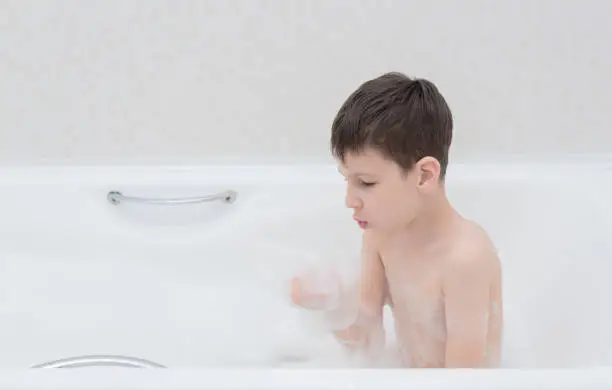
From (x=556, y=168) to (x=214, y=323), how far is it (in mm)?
700

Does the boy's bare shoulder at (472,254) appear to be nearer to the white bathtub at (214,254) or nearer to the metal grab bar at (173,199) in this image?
the white bathtub at (214,254)

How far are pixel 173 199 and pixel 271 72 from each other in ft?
1.00

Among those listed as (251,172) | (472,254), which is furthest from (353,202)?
(251,172)

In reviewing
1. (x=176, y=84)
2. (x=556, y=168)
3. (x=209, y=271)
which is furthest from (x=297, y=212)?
(x=556, y=168)

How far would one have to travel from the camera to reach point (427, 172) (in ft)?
3.06

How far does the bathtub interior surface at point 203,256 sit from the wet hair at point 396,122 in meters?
0.38

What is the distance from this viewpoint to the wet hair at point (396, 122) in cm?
90

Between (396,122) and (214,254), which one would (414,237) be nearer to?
(396,122)

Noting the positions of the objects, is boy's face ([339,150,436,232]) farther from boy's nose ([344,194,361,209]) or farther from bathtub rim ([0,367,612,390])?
bathtub rim ([0,367,612,390])

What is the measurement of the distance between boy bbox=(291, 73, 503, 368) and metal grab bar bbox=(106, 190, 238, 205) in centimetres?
32

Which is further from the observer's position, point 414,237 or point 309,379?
point 414,237

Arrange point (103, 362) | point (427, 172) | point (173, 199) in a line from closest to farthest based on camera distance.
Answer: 1. point (427, 172)
2. point (103, 362)
3. point (173, 199)

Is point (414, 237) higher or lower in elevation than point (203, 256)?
lower

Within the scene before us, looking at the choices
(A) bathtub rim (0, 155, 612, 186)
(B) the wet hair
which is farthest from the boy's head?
(A) bathtub rim (0, 155, 612, 186)
